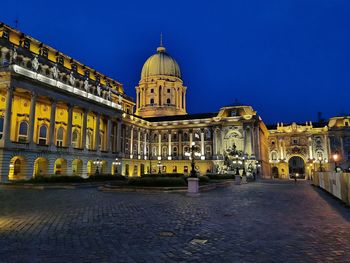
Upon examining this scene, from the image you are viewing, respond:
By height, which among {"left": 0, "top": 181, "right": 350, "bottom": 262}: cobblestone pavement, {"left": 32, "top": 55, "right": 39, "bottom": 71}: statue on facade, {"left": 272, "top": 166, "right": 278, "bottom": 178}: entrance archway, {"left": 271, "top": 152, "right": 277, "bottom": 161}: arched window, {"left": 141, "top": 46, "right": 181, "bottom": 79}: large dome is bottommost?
{"left": 0, "top": 181, "right": 350, "bottom": 262}: cobblestone pavement

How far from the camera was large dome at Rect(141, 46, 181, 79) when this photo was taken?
338ft

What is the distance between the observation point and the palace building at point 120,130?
4231cm

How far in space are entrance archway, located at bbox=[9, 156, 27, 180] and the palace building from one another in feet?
0.47

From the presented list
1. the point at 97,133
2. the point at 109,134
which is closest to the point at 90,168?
the point at 97,133

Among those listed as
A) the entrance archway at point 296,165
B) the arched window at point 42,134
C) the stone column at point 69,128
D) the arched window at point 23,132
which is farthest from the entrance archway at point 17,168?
the entrance archway at point 296,165

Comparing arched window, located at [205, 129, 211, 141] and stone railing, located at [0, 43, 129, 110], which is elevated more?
stone railing, located at [0, 43, 129, 110]

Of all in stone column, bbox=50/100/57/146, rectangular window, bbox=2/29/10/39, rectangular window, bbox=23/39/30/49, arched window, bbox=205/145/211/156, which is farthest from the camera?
arched window, bbox=205/145/211/156

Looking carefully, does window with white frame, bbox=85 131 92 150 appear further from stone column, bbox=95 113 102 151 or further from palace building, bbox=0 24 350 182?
stone column, bbox=95 113 102 151

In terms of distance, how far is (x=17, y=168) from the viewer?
43.7 m

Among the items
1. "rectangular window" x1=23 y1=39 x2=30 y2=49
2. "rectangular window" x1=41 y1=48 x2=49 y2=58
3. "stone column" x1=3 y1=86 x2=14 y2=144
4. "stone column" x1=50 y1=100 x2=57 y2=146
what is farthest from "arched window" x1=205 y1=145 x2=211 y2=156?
"stone column" x1=3 y1=86 x2=14 y2=144

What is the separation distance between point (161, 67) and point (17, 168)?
69065 mm

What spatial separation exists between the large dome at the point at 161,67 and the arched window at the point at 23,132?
62.5m

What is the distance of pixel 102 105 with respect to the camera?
5825cm

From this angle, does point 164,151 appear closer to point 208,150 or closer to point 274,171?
point 208,150
